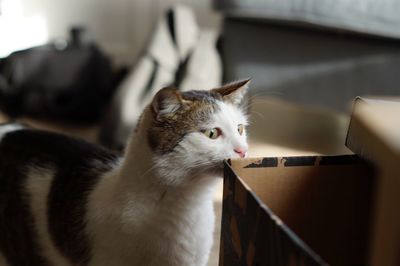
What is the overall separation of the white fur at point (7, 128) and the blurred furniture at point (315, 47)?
78 centimetres

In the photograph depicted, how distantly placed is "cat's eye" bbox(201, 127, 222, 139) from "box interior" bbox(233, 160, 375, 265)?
0.10 meters

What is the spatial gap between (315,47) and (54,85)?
3.55ft

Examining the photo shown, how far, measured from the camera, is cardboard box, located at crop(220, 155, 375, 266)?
66 centimetres

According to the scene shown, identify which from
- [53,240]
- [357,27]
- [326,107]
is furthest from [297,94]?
[53,240]

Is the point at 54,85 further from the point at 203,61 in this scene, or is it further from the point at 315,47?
the point at 315,47

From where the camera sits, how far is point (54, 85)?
2.19 m

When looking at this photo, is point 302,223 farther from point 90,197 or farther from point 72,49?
point 72,49

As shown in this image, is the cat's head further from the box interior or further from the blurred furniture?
the blurred furniture

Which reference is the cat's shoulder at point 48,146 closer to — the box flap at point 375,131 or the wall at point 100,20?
the box flap at point 375,131

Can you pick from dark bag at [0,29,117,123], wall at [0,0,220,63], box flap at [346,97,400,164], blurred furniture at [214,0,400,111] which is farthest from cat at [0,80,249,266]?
wall at [0,0,220,63]

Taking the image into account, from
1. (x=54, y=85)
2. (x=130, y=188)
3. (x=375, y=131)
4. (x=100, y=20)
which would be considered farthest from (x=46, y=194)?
(x=100, y=20)

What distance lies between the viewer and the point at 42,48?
7.61 ft

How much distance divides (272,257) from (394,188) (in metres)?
0.18

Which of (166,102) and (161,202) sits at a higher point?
(166,102)
